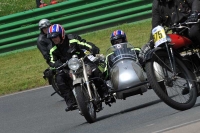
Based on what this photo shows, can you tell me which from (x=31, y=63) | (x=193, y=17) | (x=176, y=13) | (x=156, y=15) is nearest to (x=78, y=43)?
(x=156, y=15)

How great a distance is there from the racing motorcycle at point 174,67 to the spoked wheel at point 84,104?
1697 mm

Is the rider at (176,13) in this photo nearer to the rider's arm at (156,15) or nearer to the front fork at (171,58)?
the rider's arm at (156,15)

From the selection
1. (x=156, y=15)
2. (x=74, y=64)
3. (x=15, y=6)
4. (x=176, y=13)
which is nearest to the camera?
(x=176, y=13)

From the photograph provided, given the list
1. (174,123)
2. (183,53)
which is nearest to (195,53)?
(183,53)

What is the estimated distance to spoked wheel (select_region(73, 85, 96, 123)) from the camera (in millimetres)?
10141

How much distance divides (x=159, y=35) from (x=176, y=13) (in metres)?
0.55

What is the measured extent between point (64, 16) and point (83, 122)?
9.81m

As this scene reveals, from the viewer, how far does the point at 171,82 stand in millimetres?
8773

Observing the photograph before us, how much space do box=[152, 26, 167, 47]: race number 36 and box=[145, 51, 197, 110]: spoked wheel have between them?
0.13m

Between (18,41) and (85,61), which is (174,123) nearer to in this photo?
(85,61)

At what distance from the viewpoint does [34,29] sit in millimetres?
20281

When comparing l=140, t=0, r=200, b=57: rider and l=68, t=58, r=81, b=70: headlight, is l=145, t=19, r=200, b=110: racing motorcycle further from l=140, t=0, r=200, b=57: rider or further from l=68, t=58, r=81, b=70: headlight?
l=68, t=58, r=81, b=70: headlight

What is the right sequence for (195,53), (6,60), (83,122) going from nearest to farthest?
(195,53)
(83,122)
(6,60)

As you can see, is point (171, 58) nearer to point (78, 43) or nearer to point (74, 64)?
point (74, 64)
